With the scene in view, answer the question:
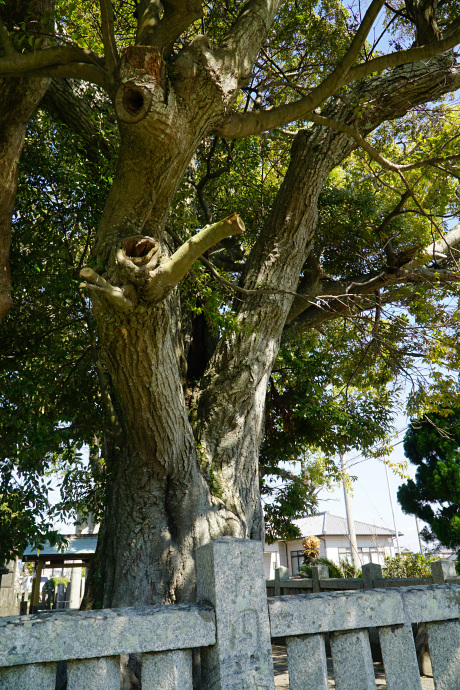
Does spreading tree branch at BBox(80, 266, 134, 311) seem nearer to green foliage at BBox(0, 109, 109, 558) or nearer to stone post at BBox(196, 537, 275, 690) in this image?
stone post at BBox(196, 537, 275, 690)

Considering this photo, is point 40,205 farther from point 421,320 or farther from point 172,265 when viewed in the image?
point 421,320

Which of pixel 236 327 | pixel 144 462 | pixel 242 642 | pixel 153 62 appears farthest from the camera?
pixel 236 327

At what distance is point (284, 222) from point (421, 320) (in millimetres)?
2801

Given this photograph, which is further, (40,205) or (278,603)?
(40,205)

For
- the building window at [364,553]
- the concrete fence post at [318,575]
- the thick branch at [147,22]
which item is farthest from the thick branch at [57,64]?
the building window at [364,553]

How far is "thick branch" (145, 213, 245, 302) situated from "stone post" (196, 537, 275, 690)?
1.54 m

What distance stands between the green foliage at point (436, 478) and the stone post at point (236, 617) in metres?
9.09

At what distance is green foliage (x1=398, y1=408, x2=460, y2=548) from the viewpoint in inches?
439

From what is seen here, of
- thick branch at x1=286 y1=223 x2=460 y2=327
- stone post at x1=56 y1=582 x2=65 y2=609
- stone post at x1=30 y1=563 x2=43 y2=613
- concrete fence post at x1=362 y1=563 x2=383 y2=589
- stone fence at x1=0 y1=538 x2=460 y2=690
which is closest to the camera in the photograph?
stone fence at x1=0 y1=538 x2=460 y2=690

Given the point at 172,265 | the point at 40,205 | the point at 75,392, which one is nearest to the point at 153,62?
the point at 172,265

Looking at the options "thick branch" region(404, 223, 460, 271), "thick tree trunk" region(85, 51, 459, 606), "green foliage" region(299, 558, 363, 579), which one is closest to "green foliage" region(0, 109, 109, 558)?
"thick tree trunk" region(85, 51, 459, 606)

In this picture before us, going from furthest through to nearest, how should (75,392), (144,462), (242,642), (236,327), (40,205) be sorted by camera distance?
1. (75,392)
2. (40,205)
3. (236,327)
4. (144,462)
5. (242,642)

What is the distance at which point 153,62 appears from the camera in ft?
10.9

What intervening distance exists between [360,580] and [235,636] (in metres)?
7.11
